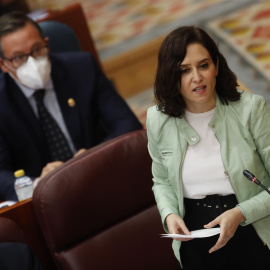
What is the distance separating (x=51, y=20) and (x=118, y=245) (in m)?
1.51

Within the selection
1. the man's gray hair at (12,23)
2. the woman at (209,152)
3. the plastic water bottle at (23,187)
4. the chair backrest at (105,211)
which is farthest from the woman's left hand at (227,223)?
the man's gray hair at (12,23)

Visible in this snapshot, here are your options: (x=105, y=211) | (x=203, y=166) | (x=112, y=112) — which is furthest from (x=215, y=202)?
(x=112, y=112)

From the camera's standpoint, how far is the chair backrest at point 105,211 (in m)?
1.79

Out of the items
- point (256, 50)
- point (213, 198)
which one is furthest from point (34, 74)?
point (256, 50)

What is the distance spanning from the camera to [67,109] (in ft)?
7.74

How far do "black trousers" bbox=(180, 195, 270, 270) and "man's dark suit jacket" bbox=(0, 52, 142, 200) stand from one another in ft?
2.76

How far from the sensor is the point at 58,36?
2.73 meters

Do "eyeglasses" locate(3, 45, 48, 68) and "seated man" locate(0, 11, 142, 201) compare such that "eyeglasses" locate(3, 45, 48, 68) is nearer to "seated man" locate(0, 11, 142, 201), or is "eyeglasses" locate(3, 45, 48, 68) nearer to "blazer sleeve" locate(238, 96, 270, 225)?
"seated man" locate(0, 11, 142, 201)

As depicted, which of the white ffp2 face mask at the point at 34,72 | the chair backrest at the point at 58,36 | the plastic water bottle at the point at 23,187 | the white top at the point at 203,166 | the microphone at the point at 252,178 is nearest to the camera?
the microphone at the point at 252,178

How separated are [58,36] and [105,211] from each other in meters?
1.16

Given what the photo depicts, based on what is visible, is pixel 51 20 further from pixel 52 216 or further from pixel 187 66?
pixel 187 66

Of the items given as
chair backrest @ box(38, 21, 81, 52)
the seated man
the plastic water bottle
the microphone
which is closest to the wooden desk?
the plastic water bottle

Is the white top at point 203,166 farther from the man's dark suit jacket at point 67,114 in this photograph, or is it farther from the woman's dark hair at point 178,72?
the man's dark suit jacket at point 67,114

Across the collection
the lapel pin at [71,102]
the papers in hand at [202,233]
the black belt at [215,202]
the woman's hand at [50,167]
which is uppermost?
the lapel pin at [71,102]
